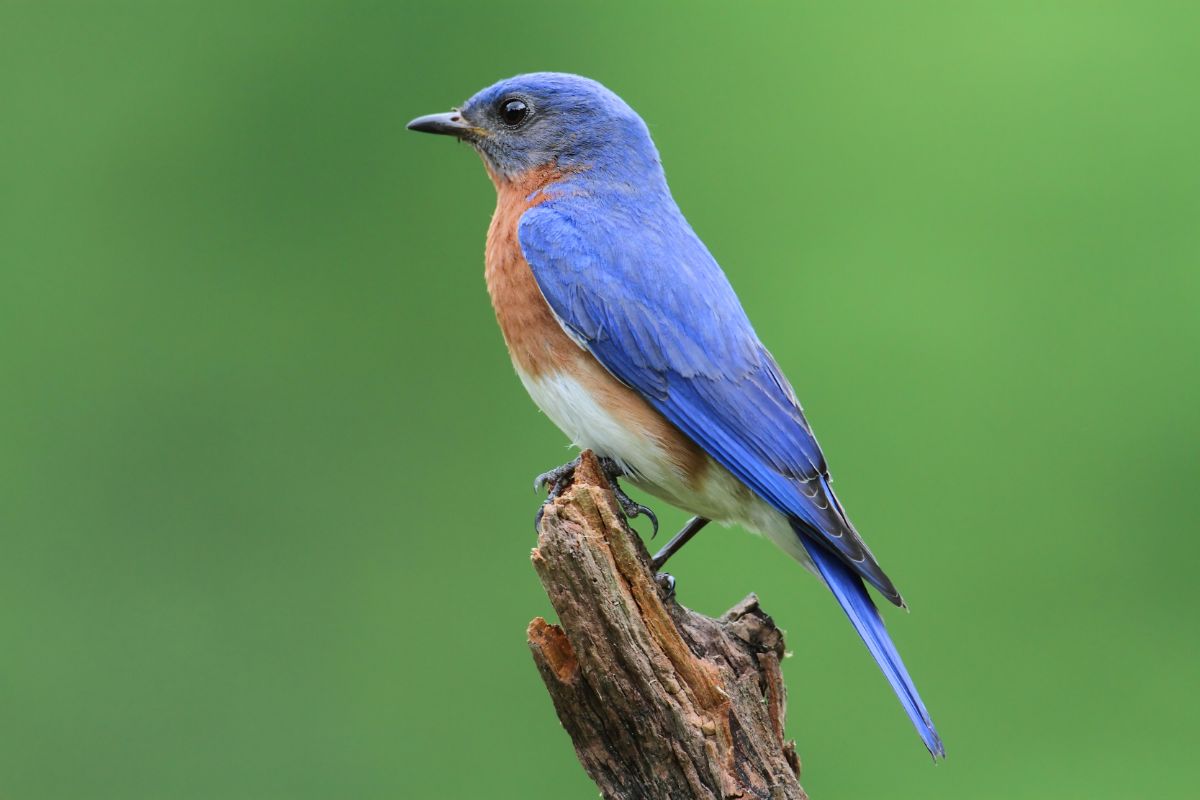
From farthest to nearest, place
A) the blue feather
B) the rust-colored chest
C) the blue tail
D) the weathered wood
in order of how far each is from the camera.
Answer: the rust-colored chest → the blue feather → the blue tail → the weathered wood

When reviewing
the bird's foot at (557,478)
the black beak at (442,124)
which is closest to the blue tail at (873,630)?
the bird's foot at (557,478)

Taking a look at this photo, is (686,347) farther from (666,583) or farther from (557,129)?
(557,129)

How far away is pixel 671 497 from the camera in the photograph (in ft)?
14.7

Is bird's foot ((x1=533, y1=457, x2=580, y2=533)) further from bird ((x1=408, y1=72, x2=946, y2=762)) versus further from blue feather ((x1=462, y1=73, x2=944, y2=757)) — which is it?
blue feather ((x1=462, y1=73, x2=944, y2=757))

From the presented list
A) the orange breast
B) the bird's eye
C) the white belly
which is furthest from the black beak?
the white belly

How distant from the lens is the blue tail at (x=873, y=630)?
3.84 m

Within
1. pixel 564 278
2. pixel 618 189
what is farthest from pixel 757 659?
pixel 618 189

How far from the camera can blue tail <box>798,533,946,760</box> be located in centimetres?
384

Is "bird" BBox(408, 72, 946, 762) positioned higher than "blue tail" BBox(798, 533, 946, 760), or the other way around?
"bird" BBox(408, 72, 946, 762)

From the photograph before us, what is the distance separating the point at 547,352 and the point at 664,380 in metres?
0.38

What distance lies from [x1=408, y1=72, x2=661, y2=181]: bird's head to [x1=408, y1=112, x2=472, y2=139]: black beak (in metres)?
0.06

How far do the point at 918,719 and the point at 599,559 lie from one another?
995 millimetres

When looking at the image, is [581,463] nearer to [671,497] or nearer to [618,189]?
[671,497]

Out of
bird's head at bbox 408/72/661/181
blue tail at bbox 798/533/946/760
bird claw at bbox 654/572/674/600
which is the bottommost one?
blue tail at bbox 798/533/946/760
